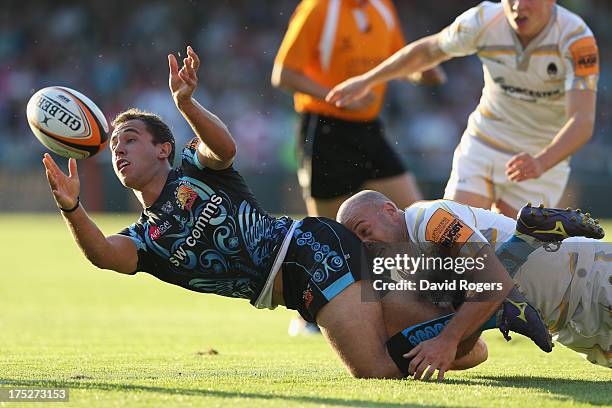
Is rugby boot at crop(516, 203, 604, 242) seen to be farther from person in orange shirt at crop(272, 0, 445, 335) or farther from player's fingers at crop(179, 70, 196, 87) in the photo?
person in orange shirt at crop(272, 0, 445, 335)

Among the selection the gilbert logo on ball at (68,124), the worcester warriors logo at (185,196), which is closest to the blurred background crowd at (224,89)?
the gilbert logo on ball at (68,124)

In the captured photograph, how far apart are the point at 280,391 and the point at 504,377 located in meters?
1.35

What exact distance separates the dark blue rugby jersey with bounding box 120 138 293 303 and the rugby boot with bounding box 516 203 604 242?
127cm

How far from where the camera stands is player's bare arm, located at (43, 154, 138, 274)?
17.6 ft

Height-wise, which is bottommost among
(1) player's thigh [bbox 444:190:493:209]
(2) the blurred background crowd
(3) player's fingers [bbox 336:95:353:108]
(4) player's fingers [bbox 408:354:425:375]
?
(2) the blurred background crowd

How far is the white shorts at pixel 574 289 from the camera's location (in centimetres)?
588

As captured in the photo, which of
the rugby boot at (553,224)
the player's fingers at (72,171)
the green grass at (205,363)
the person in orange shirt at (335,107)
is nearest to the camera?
the green grass at (205,363)

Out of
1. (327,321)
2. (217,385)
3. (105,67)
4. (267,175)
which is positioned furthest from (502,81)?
(105,67)

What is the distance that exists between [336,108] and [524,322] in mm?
4399

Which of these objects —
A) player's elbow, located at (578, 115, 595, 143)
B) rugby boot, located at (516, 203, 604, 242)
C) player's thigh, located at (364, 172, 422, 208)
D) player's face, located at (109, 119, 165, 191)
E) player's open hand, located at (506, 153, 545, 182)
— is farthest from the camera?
player's thigh, located at (364, 172, 422, 208)

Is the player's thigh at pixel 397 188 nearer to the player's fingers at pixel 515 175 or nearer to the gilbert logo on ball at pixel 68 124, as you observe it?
the player's fingers at pixel 515 175

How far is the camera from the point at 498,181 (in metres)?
7.75

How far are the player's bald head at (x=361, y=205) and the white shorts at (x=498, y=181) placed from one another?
1.95m
